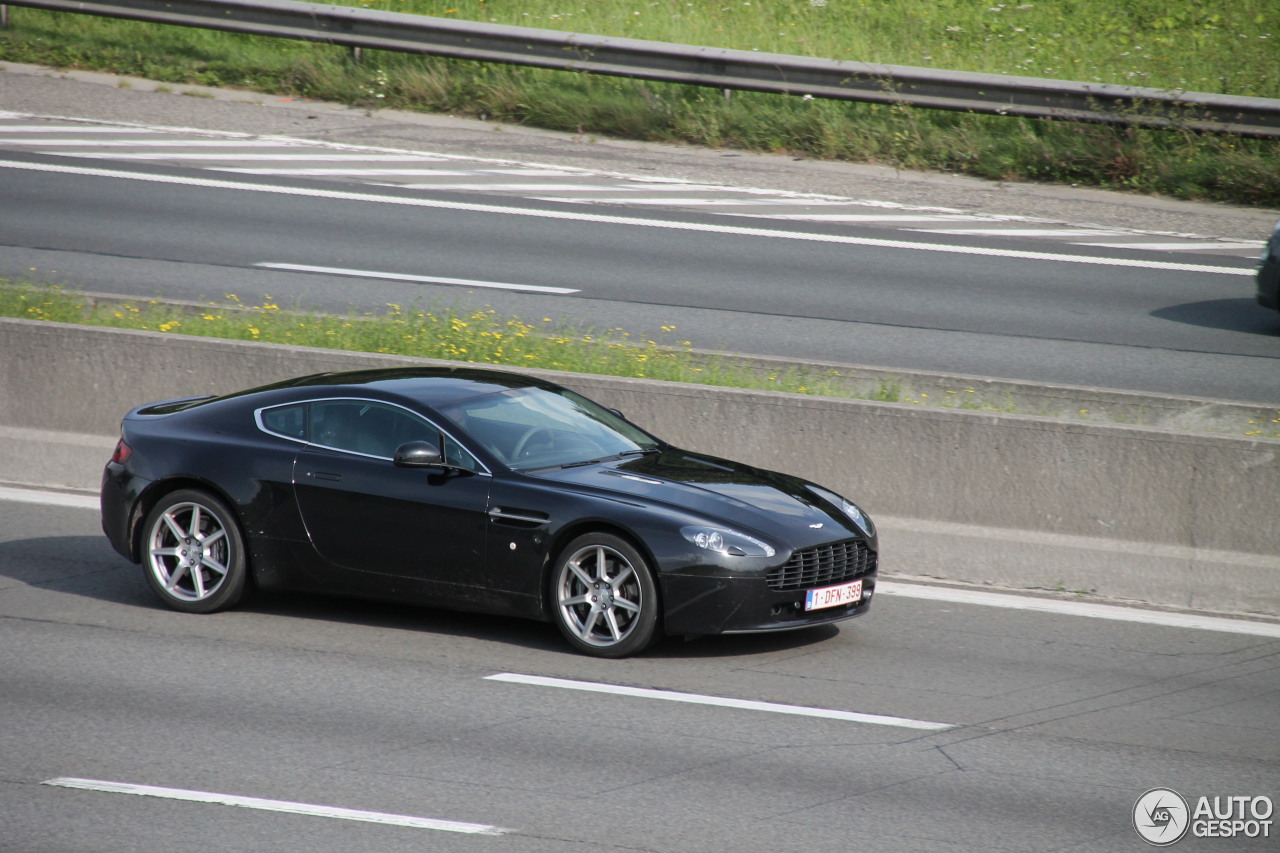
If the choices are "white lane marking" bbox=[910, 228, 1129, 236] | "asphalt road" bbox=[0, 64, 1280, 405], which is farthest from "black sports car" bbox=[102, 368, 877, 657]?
"white lane marking" bbox=[910, 228, 1129, 236]

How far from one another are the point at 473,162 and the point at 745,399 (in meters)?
11.5

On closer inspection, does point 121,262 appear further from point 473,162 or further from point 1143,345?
point 1143,345

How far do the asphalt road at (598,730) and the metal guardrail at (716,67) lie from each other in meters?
12.8

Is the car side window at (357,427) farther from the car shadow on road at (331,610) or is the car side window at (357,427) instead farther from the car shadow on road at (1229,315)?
the car shadow on road at (1229,315)

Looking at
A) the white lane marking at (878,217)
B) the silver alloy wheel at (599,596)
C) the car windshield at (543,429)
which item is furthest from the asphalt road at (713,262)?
the silver alloy wheel at (599,596)

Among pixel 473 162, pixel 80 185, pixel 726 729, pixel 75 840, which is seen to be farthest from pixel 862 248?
pixel 75 840

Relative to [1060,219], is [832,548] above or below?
below

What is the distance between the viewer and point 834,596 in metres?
7.82

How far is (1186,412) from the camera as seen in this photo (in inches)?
409

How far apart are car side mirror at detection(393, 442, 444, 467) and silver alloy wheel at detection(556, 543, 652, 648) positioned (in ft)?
2.95

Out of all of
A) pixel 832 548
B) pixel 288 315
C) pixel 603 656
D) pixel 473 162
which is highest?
pixel 473 162

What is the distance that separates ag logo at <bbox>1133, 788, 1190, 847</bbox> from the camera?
5477mm

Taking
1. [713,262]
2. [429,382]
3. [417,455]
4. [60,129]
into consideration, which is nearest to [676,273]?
[713,262]

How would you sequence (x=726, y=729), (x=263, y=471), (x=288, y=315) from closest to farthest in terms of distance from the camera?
(x=726, y=729) → (x=263, y=471) → (x=288, y=315)
